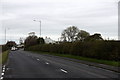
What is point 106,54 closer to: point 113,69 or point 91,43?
point 91,43

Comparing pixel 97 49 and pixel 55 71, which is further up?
→ pixel 97 49

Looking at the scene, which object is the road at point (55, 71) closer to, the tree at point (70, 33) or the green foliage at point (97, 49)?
the green foliage at point (97, 49)

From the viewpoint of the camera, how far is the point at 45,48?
250ft

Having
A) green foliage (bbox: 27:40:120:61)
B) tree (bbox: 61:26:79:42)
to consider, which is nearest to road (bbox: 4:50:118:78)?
green foliage (bbox: 27:40:120:61)

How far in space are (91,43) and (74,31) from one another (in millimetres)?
92475

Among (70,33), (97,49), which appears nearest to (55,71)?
(97,49)

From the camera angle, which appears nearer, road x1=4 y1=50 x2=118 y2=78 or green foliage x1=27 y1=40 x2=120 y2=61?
road x1=4 y1=50 x2=118 y2=78

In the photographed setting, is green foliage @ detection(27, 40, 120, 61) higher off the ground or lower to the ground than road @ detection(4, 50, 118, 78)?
higher

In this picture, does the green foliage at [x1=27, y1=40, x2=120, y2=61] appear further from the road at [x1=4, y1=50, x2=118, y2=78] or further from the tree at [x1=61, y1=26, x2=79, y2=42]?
the tree at [x1=61, y1=26, x2=79, y2=42]

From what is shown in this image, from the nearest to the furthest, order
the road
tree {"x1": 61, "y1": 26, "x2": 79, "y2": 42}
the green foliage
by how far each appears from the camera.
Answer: the road < the green foliage < tree {"x1": 61, "y1": 26, "x2": 79, "y2": 42}

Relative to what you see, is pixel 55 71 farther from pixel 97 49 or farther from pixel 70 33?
pixel 70 33

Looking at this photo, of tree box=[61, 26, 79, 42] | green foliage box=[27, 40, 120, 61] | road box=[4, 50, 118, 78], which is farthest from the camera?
tree box=[61, 26, 79, 42]

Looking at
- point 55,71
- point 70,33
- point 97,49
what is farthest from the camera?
point 70,33

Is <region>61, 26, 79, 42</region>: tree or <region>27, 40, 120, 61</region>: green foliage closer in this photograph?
<region>27, 40, 120, 61</region>: green foliage
